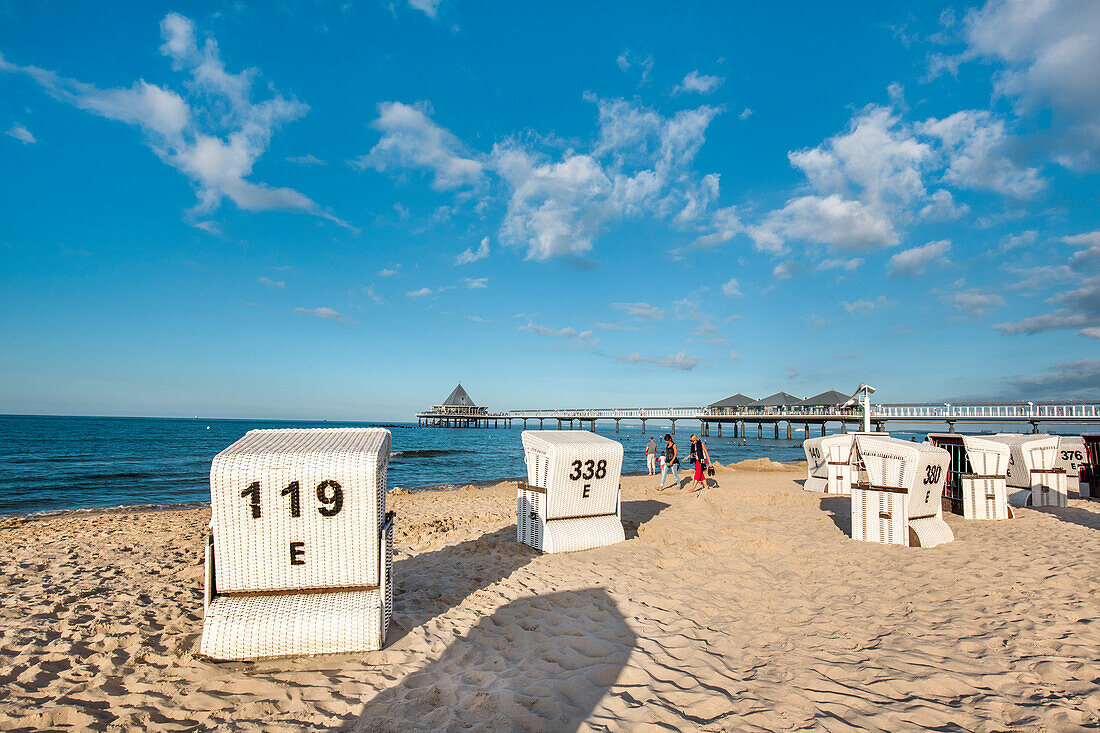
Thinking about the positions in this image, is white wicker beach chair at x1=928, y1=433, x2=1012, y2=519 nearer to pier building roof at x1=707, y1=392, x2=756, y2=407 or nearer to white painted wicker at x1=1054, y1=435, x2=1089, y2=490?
white painted wicker at x1=1054, y1=435, x2=1089, y2=490

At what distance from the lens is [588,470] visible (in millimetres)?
7273

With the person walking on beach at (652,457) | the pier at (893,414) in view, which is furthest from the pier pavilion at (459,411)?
the person walking on beach at (652,457)

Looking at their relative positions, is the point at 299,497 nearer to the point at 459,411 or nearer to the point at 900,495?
the point at 900,495

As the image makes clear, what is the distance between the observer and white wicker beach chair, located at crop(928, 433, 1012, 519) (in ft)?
31.6

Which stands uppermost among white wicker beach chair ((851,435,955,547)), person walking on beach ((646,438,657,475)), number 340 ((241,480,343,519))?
number 340 ((241,480,343,519))

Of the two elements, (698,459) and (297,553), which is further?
(698,459)

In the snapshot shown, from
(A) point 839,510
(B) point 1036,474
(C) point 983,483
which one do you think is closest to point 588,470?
(A) point 839,510

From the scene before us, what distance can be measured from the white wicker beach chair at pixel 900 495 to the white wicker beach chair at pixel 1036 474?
5.84 m

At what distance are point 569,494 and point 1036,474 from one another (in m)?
11.8

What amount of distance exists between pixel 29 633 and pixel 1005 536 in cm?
1211

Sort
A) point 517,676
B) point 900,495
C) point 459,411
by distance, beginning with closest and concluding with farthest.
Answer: point 517,676 → point 900,495 → point 459,411

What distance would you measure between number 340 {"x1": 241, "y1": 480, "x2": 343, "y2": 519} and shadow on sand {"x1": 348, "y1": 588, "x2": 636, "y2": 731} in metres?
1.40

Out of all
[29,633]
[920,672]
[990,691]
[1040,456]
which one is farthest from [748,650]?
[1040,456]

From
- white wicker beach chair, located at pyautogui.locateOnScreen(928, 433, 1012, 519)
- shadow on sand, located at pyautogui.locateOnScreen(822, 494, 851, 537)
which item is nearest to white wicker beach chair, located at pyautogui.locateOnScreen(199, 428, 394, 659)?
shadow on sand, located at pyautogui.locateOnScreen(822, 494, 851, 537)
